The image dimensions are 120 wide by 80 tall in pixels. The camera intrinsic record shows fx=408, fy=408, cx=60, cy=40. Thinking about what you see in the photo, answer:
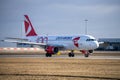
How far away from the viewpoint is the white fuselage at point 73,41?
70125 mm

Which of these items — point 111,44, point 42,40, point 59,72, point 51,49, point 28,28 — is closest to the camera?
point 59,72

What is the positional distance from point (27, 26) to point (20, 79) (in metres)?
62.9

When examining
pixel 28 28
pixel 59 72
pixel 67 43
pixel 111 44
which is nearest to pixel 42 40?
pixel 67 43

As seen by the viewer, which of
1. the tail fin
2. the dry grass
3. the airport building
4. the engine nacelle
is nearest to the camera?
the dry grass

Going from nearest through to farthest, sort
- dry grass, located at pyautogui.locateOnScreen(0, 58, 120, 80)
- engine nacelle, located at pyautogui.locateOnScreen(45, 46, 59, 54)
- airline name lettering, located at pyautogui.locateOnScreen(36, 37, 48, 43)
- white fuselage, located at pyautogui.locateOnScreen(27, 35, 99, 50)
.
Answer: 1. dry grass, located at pyautogui.locateOnScreen(0, 58, 120, 80)
2. white fuselage, located at pyautogui.locateOnScreen(27, 35, 99, 50)
3. engine nacelle, located at pyautogui.locateOnScreen(45, 46, 59, 54)
4. airline name lettering, located at pyautogui.locateOnScreen(36, 37, 48, 43)

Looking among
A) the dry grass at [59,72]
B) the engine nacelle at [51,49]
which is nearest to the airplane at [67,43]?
the engine nacelle at [51,49]

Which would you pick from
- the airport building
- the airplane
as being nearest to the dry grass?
the airplane

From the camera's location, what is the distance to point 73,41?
71688 mm

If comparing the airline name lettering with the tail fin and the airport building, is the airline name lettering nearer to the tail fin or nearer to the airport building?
the tail fin

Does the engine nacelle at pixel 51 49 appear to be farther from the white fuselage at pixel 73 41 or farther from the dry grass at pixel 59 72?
the dry grass at pixel 59 72

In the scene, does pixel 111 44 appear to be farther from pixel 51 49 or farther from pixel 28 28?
pixel 51 49

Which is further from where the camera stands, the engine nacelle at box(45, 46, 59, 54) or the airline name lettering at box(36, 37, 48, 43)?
the airline name lettering at box(36, 37, 48, 43)

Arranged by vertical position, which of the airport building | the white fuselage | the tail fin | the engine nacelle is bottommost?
the airport building

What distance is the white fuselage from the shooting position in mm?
70125
